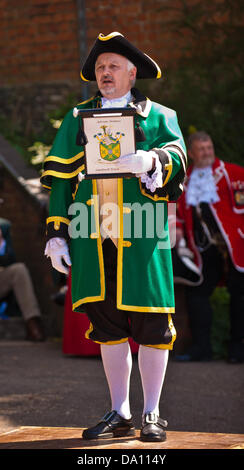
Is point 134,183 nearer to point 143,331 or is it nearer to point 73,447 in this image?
point 143,331

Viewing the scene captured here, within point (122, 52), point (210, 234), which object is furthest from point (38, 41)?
point (122, 52)

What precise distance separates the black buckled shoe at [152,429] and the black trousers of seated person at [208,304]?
3.31 m

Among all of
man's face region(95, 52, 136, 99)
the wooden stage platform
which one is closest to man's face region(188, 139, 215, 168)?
man's face region(95, 52, 136, 99)

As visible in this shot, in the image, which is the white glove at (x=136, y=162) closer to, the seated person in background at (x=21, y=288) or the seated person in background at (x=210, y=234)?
the seated person in background at (x=210, y=234)

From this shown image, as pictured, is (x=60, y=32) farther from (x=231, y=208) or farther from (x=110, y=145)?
(x=110, y=145)

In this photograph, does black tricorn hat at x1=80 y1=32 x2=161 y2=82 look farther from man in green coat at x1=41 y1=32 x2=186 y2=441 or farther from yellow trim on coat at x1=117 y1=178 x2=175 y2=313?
yellow trim on coat at x1=117 y1=178 x2=175 y2=313

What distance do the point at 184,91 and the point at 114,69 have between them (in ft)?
20.3

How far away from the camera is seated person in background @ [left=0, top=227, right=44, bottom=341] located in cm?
830

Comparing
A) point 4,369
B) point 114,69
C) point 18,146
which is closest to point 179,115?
point 18,146

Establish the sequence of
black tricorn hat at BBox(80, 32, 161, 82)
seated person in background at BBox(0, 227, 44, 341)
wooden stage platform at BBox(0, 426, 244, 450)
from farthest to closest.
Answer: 1. seated person in background at BBox(0, 227, 44, 341)
2. black tricorn hat at BBox(80, 32, 161, 82)
3. wooden stage platform at BBox(0, 426, 244, 450)

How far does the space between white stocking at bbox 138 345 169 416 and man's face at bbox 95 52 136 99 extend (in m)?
1.13

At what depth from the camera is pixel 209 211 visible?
7.09 m

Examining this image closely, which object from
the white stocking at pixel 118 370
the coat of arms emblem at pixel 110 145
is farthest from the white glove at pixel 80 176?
the white stocking at pixel 118 370

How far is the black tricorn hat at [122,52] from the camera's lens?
3.95 metres
